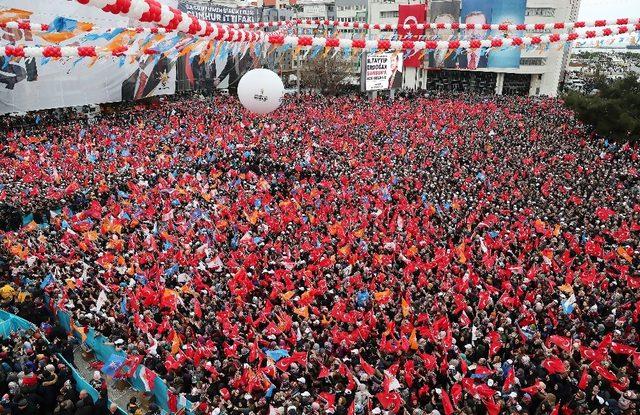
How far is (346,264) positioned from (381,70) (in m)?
22.0

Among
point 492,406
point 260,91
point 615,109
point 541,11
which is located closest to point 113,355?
point 492,406

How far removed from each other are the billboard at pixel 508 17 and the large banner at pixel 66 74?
26863 mm

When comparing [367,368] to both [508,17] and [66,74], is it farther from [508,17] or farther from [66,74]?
[508,17]

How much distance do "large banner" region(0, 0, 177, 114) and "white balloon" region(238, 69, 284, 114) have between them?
466 centimetres

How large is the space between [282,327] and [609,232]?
24.7 feet

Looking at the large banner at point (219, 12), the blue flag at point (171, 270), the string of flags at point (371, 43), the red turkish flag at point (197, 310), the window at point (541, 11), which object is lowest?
the red turkish flag at point (197, 310)

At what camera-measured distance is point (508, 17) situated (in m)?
39.1

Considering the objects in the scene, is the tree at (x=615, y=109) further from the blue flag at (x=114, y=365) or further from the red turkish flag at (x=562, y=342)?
the blue flag at (x=114, y=365)

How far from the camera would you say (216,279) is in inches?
351

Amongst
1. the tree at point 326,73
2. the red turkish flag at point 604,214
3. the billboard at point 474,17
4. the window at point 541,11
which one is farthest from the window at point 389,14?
the red turkish flag at point 604,214

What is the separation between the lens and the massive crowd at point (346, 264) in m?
6.30

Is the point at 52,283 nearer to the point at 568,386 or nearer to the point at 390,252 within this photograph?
the point at 390,252

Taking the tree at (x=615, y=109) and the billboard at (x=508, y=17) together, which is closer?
the tree at (x=615, y=109)

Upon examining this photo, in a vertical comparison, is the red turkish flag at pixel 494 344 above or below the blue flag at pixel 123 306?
above
